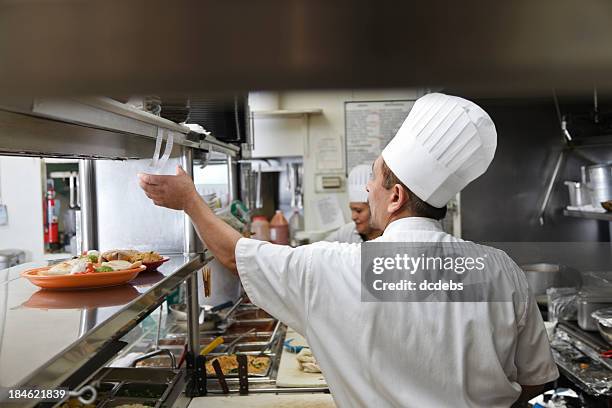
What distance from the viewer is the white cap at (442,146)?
137 cm

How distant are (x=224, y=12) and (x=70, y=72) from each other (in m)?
0.05

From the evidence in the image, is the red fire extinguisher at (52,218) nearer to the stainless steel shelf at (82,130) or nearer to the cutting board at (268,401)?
the cutting board at (268,401)

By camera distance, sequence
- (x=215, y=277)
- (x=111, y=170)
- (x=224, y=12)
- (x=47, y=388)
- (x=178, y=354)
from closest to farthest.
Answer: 1. (x=224, y=12)
2. (x=47, y=388)
3. (x=111, y=170)
4. (x=178, y=354)
5. (x=215, y=277)

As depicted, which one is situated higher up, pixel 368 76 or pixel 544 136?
pixel 544 136

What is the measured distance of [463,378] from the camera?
4.31ft

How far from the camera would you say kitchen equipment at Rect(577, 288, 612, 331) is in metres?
2.48

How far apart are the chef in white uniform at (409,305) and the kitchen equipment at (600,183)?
1.74 metres

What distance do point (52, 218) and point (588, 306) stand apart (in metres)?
4.05

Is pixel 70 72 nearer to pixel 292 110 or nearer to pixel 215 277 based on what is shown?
pixel 215 277

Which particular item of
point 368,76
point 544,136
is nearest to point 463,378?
point 368,76

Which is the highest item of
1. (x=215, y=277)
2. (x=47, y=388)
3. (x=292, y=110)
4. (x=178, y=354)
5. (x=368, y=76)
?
(x=292, y=110)

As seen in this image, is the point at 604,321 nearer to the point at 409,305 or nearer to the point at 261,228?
the point at 409,305

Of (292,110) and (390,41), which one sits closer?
(390,41)

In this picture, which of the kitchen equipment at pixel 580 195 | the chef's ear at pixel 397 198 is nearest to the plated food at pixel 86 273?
the chef's ear at pixel 397 198
